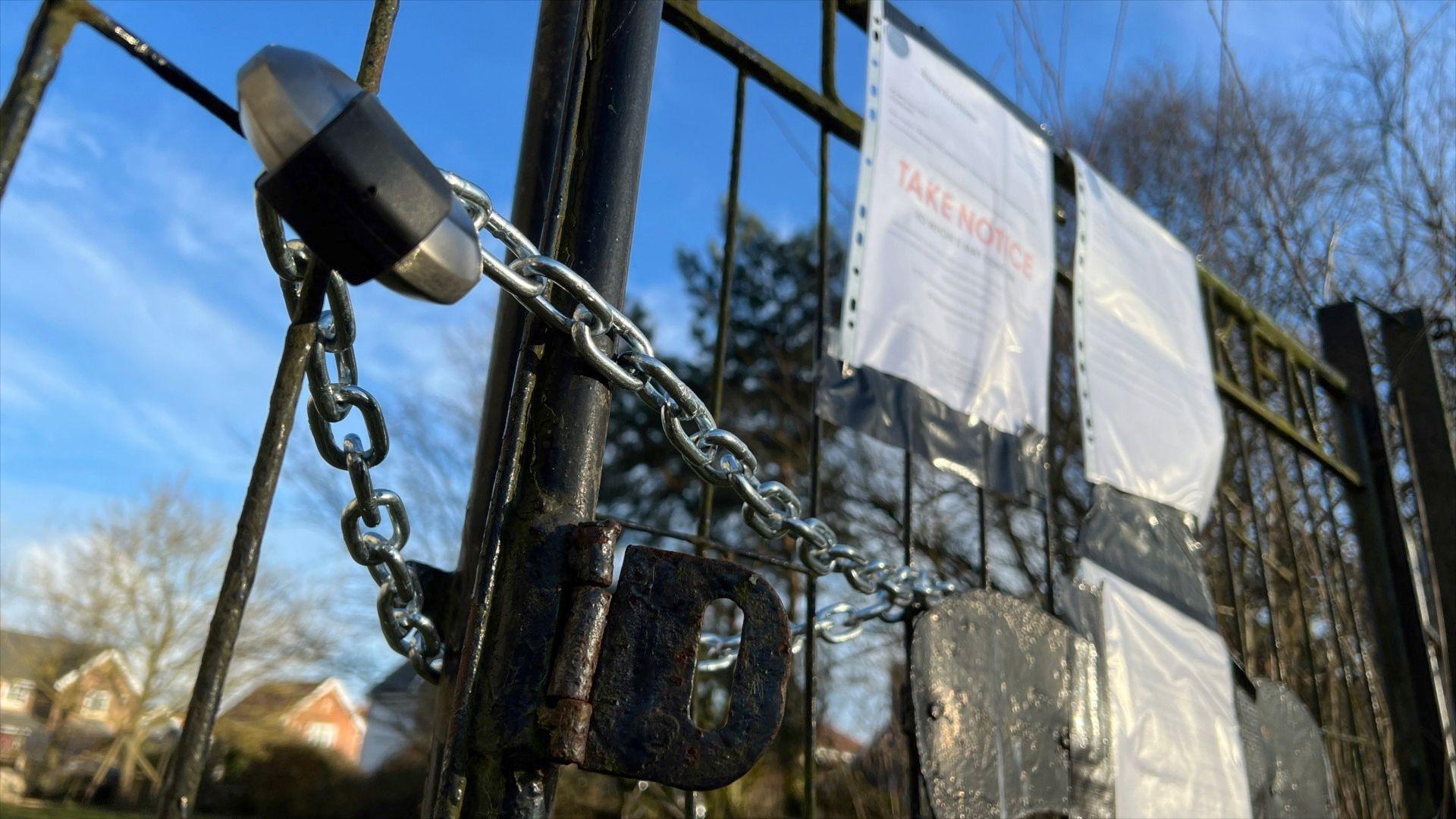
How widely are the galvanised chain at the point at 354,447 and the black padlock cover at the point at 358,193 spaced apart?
7 centimetres

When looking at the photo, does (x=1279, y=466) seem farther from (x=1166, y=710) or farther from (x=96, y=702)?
(x=96, y=702)

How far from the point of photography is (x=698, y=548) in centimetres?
154

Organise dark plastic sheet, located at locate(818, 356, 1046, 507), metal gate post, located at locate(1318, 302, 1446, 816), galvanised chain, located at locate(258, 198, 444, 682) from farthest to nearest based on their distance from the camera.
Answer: metal gate post, located at locate(1318, 302, 1446, 816) < dark plastic sheet, located at locate(818, 356, 1046, 507) < galvanised chain, located at locate(258, 198, 444, 682)

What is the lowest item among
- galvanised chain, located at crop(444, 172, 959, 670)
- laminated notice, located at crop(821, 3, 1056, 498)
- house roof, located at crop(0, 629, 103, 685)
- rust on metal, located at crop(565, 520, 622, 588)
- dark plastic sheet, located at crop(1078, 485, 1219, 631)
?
rust on metal, located at crop(565, 520, 622, 588)

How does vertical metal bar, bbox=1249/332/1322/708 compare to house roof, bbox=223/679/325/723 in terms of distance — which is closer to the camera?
vertical metal bar, bbox=1249/332/1322/708

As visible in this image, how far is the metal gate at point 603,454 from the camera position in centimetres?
71

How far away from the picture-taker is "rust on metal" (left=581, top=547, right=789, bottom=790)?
750 millimetres

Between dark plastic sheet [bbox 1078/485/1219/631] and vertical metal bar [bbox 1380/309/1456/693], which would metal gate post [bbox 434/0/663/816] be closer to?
dark plastic sheet [bbox 1078/485/1219/631]

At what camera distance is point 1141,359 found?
256 centimetres

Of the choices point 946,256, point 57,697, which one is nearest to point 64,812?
point 57,697

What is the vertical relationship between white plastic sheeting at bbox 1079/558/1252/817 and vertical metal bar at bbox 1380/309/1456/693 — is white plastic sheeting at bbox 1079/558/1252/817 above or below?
below

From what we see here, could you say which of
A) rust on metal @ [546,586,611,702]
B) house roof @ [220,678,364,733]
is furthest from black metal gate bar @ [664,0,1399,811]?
house roof @ [220,678,364,733]

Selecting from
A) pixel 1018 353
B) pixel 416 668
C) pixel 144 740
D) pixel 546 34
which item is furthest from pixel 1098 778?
pixel 144 740

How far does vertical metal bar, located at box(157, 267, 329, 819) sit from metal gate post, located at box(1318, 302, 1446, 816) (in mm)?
3277
